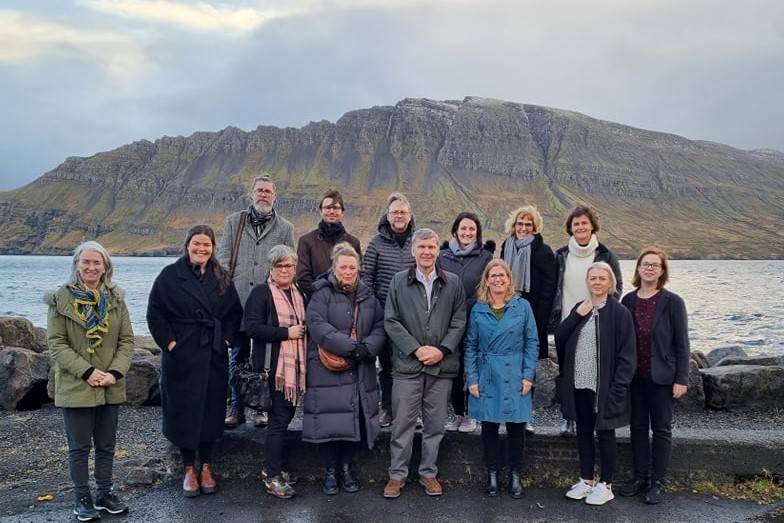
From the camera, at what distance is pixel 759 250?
15338cm

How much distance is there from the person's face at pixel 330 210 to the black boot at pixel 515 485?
3.34m

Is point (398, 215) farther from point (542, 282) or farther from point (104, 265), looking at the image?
point (104, 265)

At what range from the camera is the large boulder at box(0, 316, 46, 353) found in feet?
44.8

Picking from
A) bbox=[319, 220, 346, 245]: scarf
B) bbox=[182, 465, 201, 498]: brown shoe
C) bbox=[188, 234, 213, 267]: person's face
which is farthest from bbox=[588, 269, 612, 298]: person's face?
bbox=[182, 465, 201, 498]: brown shoe

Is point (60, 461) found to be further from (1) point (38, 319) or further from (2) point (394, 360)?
(1) point (38, 319)

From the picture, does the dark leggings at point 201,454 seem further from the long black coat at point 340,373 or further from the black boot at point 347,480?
the black boot at point 347,480

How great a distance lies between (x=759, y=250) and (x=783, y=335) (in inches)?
5632

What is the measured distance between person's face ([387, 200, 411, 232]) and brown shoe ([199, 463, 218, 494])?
3192 millimetres

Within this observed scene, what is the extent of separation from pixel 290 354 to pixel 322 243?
163cm

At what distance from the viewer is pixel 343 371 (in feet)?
18.9

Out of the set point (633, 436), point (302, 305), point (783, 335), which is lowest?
point (783, 335)

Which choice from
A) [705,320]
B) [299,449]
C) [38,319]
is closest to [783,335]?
[705,320]

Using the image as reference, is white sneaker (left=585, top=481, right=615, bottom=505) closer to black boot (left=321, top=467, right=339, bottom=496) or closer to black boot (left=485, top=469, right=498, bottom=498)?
black boot (left=485, top=469, right=498, bottom=498)

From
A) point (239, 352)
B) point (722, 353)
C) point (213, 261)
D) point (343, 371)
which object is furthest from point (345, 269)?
point (722, 353)
